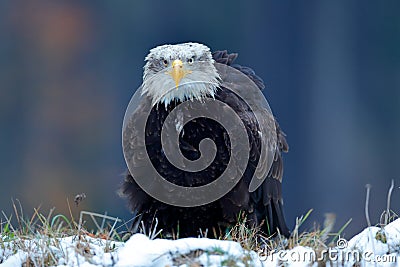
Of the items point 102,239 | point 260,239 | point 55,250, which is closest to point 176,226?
point 260,239

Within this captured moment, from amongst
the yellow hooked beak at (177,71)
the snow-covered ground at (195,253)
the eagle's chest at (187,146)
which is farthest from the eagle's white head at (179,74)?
the snow-covered ground at (195,253)

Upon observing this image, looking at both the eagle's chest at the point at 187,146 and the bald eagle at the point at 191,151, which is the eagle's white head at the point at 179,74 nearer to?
the bald eagle at the point at 191,151

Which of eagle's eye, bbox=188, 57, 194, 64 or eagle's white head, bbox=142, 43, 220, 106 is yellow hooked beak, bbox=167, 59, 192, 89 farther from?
eagle's eye, bbox=188, 57, 194, 64

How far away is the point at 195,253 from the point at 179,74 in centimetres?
191

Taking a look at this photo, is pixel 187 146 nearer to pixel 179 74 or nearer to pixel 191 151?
pixel 191 151

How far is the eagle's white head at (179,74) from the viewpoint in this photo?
4.63m

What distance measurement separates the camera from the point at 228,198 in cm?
454

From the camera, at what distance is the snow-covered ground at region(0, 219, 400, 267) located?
9.37ft

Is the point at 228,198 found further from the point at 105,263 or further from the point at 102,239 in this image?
the point at 105,263

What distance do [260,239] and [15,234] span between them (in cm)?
149

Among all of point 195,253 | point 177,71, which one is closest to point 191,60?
point 177,71

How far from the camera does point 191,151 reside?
451cm

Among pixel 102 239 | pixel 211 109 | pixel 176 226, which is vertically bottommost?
pixel 176 226

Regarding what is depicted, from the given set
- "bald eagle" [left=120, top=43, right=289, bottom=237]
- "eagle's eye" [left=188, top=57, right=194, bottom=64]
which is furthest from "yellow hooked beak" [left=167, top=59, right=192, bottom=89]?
"eagle's eye" [left=188, top=57, right=194, bottom=64]
